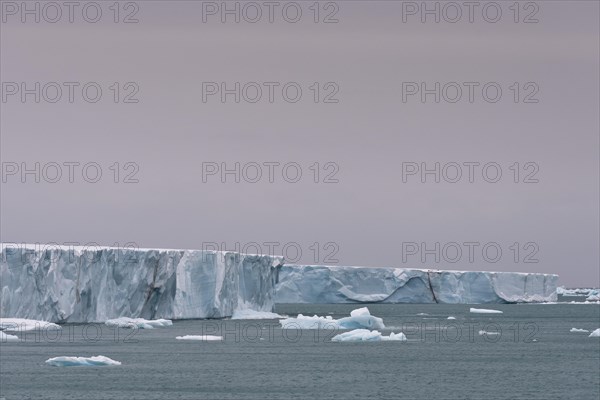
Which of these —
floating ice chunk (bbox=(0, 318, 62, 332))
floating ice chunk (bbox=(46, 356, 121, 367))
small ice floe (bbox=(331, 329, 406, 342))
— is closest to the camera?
floating ice chunk (bbox=(46, 356, 121, 367))

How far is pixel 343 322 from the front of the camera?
3278 cm

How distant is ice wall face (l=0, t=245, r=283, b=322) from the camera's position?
26672mm

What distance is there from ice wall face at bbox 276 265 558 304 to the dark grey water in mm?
18973

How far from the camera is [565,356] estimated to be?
82.1ft

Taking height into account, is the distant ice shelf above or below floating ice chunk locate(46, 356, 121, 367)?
above

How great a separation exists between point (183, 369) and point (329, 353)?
4.92m

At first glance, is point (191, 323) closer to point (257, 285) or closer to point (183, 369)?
point (257, 285)

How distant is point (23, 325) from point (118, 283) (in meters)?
2.91

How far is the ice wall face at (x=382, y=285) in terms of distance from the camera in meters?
51.1

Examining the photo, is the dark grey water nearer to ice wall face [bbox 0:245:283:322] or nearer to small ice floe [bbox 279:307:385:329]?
ice wall face [bbox 0:245:283:322]

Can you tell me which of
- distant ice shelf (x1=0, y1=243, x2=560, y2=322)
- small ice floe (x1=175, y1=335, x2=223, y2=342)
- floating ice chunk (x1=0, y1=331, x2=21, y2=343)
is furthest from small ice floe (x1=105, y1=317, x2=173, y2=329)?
floating ice chunk (x1=0, y1=331, x2=21, y2=343)

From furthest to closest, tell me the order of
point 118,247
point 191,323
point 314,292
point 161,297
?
1. point 314,292
2. point 191,323
3. point 161,297
4. point 118,247

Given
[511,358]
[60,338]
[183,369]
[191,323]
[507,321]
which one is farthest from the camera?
[507,321]

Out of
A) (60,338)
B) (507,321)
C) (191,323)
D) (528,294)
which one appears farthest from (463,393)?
(528,294)
